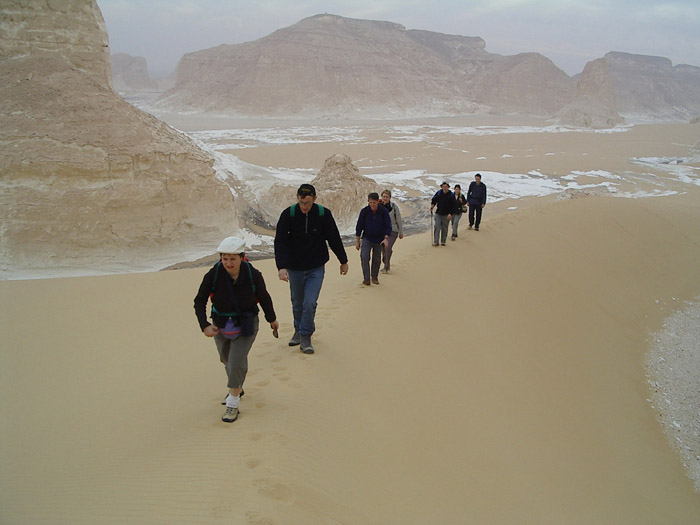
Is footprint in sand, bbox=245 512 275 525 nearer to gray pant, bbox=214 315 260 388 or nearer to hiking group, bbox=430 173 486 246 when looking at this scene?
gray pant, bbox=214 315 260 388

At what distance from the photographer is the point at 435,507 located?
10.4 ft

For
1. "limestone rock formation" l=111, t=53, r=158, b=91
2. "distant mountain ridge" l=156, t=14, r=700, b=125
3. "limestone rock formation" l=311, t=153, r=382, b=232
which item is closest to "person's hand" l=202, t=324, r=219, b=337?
"limestone rock formation" l=311, t=153, r=382, b=232

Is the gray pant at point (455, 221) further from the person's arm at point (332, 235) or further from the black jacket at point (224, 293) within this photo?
the black jacket at point (224, 293)

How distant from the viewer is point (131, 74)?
415 feet

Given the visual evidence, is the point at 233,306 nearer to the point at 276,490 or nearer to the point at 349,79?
the point at 276,490

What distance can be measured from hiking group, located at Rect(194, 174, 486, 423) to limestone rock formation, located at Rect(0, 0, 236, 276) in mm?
5101

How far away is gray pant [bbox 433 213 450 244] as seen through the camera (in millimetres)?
9586

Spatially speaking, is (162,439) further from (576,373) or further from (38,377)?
(576,373)

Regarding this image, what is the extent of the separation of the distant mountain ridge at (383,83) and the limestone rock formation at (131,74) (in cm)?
3982

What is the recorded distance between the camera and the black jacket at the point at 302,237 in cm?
441

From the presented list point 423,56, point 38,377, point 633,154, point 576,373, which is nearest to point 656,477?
point 576,373

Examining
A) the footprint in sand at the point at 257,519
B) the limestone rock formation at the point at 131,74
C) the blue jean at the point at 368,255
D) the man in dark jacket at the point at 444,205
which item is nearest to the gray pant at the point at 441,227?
the man in dark jacket at the point at 444,205

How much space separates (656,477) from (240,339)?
15.1 ft

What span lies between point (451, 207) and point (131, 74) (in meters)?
142
